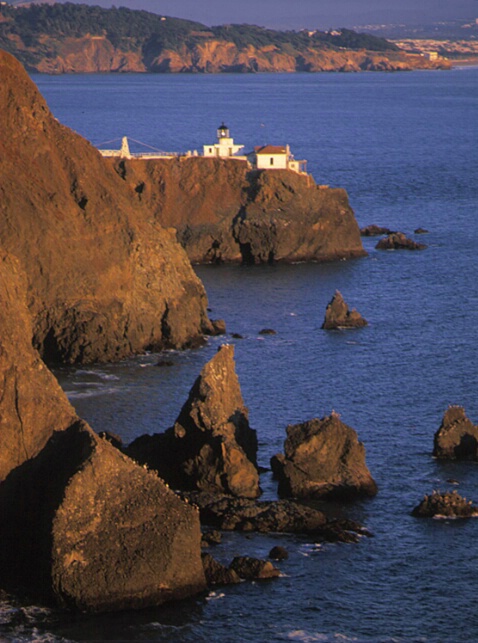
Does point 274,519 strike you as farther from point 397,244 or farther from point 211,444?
point 397,244

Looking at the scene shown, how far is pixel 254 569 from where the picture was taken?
46.8 meters

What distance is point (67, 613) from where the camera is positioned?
144 feet

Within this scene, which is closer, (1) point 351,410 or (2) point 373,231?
(1) point 351,410

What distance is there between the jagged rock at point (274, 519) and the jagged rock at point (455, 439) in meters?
8.97

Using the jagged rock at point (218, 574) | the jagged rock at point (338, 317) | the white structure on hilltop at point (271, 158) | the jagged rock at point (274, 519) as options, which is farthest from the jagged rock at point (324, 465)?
the white structure on hilltop at point (271, 158)

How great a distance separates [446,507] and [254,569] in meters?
9.37

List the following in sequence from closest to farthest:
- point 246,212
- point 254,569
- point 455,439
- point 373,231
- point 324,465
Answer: point 254,569 < point 324,465 < point 455,439 < point 246,212 < point 373,231

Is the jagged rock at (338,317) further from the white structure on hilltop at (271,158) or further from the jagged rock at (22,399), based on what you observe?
the jagged rock at (22,399)

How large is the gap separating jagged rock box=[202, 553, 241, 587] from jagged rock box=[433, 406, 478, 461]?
15.7 meters

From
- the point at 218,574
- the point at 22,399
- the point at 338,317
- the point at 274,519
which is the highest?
the point at 22,399

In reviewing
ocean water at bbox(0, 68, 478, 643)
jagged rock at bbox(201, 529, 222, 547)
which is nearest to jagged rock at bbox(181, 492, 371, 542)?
ocean water at bbox(0, 68, 478, 643)

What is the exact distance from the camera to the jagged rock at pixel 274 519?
5062cm

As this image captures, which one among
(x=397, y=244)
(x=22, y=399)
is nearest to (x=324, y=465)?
(x=22, y=399)

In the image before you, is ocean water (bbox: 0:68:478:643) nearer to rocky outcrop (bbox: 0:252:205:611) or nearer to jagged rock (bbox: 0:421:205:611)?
jagged rock (bbox: 0:421:205:611)
